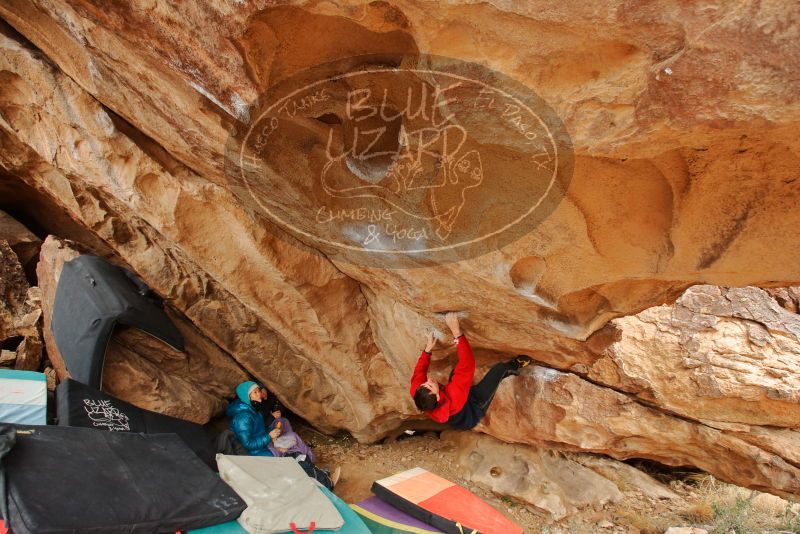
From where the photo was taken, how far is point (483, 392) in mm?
4156

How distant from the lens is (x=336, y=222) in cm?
347

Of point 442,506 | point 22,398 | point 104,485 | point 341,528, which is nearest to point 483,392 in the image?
point 442,506

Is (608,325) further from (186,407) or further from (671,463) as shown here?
(186,407)

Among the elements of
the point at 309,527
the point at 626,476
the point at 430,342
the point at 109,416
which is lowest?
the point at 626,476

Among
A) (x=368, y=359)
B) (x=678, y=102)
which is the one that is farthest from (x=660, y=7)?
(x=368, y=359)

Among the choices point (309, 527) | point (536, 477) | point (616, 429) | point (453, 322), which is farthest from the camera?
point (536, 477)

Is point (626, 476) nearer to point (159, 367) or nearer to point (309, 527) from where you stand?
point (309, 527)

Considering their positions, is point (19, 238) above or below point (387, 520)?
above

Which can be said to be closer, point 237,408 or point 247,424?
point 247,424

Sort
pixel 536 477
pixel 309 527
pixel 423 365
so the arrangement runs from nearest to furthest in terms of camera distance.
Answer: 1. pixel 309 527
2. pixel 423 365
3. pixel 536 477

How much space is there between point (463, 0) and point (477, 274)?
167cm

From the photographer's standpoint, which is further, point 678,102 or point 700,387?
point 700,387

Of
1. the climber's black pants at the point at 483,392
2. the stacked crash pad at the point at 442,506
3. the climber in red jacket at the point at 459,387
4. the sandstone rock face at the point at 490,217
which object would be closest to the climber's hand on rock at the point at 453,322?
the climber in red jacket at the point at 459,387

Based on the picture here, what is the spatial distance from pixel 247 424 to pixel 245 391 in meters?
0.30
